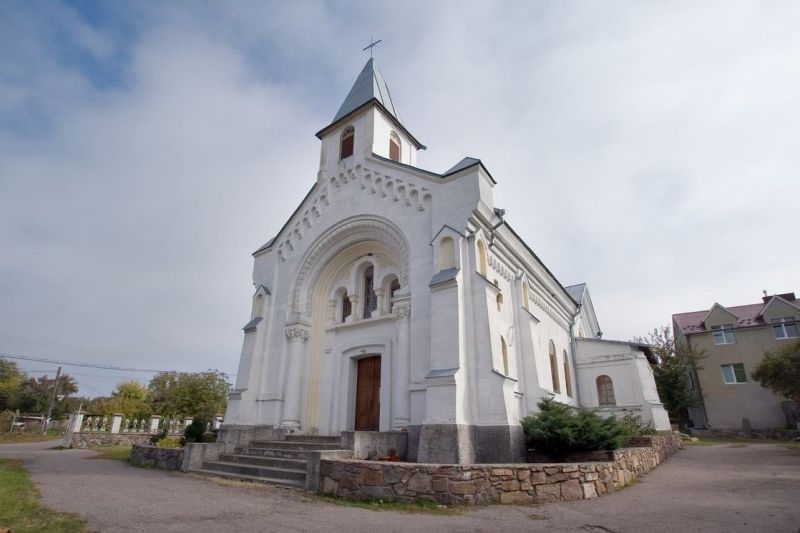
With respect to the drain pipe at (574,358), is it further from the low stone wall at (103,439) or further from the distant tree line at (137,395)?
the low stone wall at (103,439)

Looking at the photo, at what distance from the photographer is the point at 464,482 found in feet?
24.4

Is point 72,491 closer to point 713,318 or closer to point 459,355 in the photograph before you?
point 459,355

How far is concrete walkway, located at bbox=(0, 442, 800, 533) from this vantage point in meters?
5.88

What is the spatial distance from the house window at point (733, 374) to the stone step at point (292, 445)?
3553cm

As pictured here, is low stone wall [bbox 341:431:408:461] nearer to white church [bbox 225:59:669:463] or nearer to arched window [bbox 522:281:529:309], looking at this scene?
white church [bbox 225:59:669:463]

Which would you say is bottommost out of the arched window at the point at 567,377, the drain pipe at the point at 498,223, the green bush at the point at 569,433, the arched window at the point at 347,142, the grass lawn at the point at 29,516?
the grass lawn at the point at 29,516

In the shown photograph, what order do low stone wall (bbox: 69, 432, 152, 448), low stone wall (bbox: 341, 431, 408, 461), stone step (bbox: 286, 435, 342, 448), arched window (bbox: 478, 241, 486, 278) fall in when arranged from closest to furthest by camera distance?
low stone wall (bbox: 341, 431, 408, 461), stone step (bbox: 286, 435, 342, 448), arched window (bbox: 478, 241, 486, 278), low stone wall (bbox: 69, 432, 152, 448)

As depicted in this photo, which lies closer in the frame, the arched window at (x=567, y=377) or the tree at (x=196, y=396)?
the arched window at (x=567, y=377)

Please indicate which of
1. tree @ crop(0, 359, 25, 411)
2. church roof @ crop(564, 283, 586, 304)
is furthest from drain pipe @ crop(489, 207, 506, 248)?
Answer: tree @ crop(0, 359, 25, 411)

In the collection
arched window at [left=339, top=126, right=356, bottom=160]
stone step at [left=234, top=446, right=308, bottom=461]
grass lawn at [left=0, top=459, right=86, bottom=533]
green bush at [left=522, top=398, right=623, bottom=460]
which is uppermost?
arched window at [left=339, top=126, right=356, bottom=160]

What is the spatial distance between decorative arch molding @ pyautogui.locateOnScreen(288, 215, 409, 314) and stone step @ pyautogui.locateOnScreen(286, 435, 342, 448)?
15.6 ft

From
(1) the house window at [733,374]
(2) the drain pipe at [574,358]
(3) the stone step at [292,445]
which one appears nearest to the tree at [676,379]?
(1) the house window at [733,374]

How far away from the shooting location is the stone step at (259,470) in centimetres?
1002

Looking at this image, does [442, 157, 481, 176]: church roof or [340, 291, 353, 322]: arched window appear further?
[340, 291, 353, 322]: arched window
